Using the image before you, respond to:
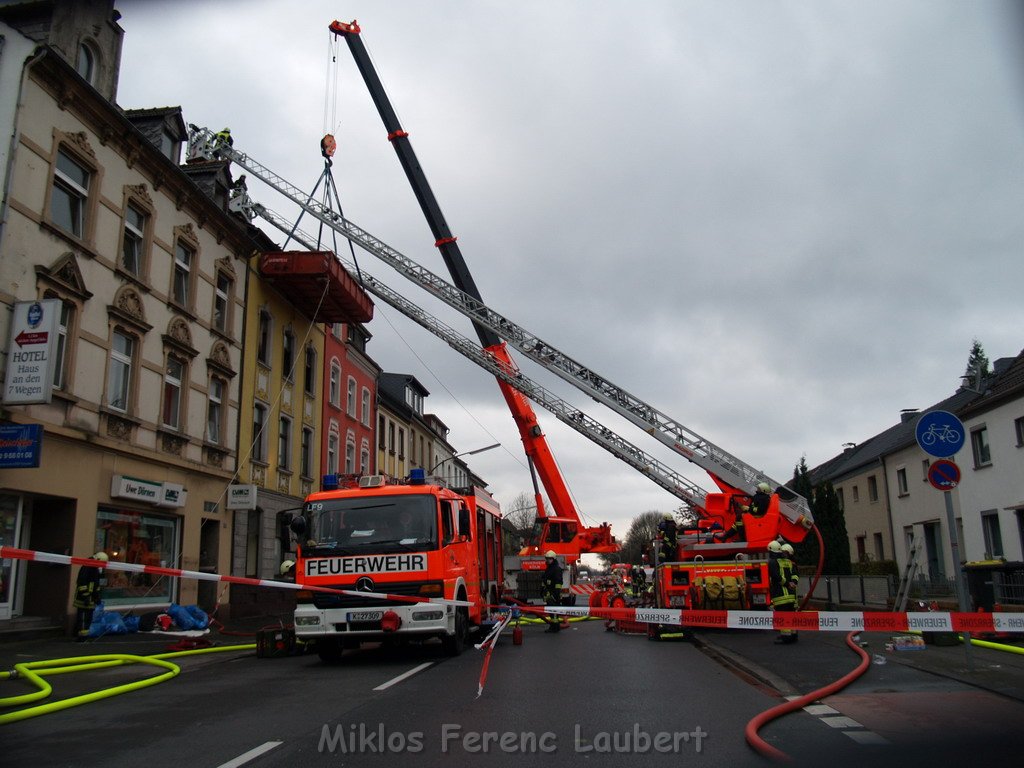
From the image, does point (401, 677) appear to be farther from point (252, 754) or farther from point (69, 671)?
point (69, 671)

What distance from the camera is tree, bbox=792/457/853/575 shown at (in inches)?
1371

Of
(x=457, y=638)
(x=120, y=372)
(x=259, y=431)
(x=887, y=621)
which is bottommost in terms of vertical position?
(x=457, y=638)

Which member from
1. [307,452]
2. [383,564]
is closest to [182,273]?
[307,452]

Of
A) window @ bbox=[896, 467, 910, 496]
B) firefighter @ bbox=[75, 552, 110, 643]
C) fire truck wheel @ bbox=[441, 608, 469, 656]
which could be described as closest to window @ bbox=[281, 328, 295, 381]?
firefighter @ bbox=[75, 552, 110, 643]

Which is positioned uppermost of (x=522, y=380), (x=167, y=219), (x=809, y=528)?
(x=167, y=219)

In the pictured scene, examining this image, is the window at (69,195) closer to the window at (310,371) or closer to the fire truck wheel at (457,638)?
the fire truck wheel at (457,638)

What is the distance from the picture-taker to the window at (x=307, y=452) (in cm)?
2917

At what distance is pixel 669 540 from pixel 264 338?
14.9 m

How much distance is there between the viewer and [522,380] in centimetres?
2420

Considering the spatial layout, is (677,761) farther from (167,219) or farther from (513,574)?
(513,574)

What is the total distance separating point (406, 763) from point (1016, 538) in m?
25.4

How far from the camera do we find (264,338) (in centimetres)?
2648

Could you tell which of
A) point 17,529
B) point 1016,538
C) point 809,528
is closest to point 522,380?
point 809,528

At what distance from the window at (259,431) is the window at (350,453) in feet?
26.3
